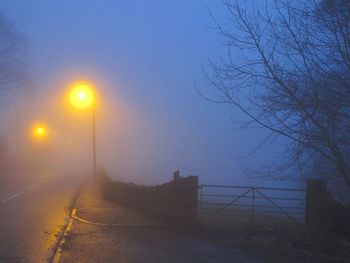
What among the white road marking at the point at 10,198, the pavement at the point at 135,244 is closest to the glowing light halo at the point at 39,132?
the white road marking at the point at 10,198

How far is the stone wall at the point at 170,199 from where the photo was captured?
1761cm

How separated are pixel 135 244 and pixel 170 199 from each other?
4.14 meters

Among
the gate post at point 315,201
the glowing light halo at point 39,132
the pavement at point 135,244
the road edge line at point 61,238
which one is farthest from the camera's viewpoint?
the glowing light halo at point 39,132

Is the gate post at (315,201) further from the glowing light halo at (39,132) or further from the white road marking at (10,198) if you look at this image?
the glowing light halo at (39,132)

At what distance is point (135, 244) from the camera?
1435 centimetres

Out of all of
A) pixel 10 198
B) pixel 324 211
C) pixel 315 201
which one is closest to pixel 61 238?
pixel 315 201

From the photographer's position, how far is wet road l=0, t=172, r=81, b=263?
12820 mm

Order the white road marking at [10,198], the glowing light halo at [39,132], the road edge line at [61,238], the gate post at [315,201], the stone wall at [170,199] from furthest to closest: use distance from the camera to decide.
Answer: the glowing light halo at [39,132] → the white road marking at [10,198] → the stone wall at [170,199] → the gate post at [315,201] → the road edge line at [61,238]

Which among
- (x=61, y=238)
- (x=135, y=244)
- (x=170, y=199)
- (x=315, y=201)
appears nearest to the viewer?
(x=135, y=244)

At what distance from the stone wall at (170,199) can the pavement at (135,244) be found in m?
0.54

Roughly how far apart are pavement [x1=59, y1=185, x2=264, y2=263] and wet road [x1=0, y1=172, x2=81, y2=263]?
0.59m

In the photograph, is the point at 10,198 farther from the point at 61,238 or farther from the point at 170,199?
the point at 61,238

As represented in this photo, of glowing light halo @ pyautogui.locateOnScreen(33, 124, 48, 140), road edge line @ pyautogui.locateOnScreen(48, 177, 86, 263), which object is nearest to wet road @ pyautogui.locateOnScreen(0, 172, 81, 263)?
road edge line @ pyautogui.locateOnScreen(48, 177, 86, 263)

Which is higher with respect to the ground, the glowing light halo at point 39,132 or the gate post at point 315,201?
the glowing light halo at point 39,132
